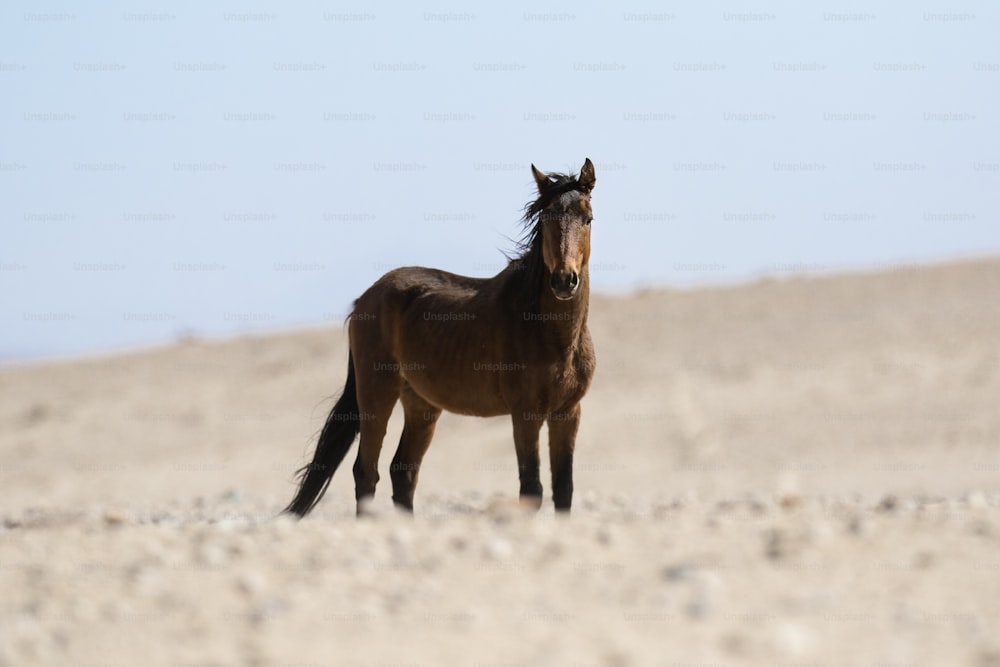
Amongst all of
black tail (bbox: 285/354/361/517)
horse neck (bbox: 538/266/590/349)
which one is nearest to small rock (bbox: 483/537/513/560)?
horse neck (bbox: 538/266/590/349)

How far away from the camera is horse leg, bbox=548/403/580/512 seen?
359 inches

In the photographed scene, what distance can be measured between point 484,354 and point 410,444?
160 centimetres

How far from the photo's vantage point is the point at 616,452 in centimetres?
2450

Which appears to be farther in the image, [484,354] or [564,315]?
[484,354]

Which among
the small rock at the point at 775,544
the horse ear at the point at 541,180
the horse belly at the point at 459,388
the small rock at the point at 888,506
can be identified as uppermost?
the horse ear at the point at 541,180

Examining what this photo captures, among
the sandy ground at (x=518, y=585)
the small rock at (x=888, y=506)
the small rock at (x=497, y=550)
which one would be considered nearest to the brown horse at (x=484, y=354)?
the sandy ground at (x=518, y=585)

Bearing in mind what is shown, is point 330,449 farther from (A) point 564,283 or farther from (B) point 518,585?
(B) point 518,585

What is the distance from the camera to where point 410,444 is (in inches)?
420

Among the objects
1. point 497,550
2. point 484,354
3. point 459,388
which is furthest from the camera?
point 459,388

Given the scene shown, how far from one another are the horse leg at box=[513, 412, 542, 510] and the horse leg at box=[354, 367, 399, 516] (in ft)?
6.01

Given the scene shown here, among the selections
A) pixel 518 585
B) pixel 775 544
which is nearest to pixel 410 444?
pixel 775 544

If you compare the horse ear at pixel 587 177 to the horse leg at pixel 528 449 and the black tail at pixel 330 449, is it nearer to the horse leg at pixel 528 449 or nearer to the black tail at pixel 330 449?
the horse leg at pixel 528 449

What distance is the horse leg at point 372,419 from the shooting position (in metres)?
10.4

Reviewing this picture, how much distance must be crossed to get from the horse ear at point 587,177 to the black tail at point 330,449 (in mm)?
3080
